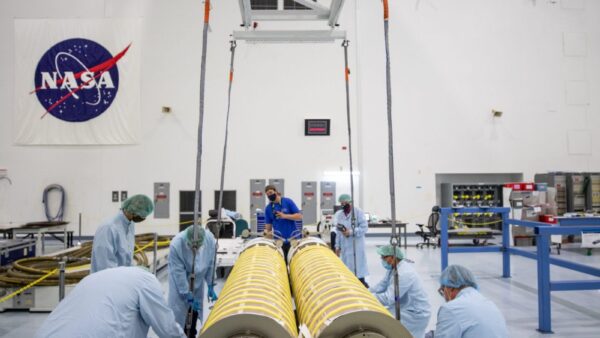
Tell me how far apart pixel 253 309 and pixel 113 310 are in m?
0.89

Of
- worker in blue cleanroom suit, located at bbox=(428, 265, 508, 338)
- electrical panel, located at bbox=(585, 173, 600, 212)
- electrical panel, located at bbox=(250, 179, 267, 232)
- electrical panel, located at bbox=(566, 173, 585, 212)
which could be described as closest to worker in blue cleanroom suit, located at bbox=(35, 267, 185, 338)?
worker in blue cleanroom suit, located at bbox=(428, 265, 508, 338)

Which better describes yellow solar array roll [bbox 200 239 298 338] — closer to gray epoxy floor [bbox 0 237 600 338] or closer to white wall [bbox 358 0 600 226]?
gray epoxy floor [bbox 0 237 600 338]

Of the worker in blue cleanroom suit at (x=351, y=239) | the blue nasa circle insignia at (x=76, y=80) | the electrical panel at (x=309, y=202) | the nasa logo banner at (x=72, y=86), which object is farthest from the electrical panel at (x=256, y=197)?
the worker in blue cleanroom suit at (x=351, y=239)

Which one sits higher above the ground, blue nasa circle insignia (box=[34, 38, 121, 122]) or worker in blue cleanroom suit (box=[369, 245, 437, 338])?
blue nasa circle insignia (box=[34, 38, 121, 122])

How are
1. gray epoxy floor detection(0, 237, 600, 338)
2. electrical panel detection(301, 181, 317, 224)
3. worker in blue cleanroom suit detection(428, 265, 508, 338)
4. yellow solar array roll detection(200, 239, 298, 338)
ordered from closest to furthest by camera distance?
yellow solar array roll detection(200, 239, 298, 338), worker in blue cleanroom suit detection(428, 265, 508, 338), gray epoxy floor detection(0, 237, 600, 338), electrical panel detection(301, 181, 317, 224)

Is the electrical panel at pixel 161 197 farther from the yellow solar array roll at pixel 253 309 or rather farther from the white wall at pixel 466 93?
the yellow solar array roll at pixel 253 309

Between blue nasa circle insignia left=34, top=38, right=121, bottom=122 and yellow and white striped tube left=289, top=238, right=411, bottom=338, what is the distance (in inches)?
433

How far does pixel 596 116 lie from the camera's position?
1238 centimetres

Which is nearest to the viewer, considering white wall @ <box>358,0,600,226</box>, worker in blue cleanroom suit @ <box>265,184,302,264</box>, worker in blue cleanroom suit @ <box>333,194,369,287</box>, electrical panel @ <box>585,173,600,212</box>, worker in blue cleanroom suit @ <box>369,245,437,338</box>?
worker in blue cleanroom suit @ <box>369,245,437,338</box>

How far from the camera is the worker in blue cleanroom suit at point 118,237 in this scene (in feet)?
11.0

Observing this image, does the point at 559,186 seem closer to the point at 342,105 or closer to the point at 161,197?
the point at 342,105

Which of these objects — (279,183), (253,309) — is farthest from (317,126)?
(253,309)

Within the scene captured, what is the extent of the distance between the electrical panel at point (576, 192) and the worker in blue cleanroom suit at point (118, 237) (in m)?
12.3

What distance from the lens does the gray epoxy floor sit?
Result: 14.4 ft
